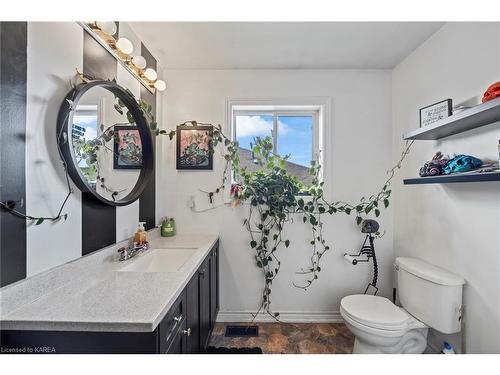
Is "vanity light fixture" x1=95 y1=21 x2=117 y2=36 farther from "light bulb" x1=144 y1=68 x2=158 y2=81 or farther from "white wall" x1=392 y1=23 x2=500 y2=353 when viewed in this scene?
"white wall" x1=392 y1=23 x2=500 y2=353

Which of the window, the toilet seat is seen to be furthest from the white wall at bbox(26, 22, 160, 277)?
the toilet seat

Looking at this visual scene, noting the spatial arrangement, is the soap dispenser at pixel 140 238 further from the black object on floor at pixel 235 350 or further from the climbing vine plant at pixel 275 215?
the black object on floor at pixel 235 350

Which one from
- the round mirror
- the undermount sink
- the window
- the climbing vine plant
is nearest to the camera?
the round mirror

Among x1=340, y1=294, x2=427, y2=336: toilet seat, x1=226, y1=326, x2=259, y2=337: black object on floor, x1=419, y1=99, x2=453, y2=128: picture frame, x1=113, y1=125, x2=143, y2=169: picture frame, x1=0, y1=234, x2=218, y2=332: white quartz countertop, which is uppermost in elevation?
x1=419, y1=99, x2=453, y2=128: picture frame

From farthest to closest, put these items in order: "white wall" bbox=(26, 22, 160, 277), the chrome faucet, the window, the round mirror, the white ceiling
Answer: the window → the white ceiling → the chrome faucet → the round mirror → "white wall" bbox=(26, 22, 160, 277)

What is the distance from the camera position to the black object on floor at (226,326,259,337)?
1859mm

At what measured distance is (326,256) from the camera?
205cm

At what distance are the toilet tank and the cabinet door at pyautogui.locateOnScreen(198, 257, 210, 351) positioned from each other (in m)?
1.40

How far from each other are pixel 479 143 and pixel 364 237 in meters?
1.08

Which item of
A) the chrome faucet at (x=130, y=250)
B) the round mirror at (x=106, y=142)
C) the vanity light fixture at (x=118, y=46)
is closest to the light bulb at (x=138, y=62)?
the vanity light fixture at (x=118, y=46)

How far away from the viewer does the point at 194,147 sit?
6.68 feet

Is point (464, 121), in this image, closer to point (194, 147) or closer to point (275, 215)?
point (275, 215)

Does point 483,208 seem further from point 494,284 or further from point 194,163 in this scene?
point 194,163
